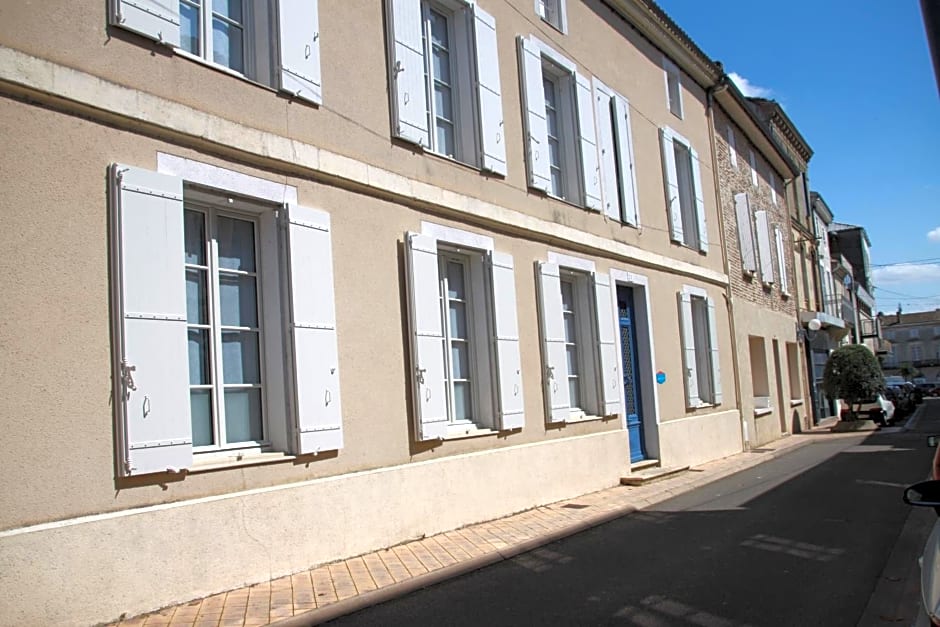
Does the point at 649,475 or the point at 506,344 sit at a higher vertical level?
the point at 506,344

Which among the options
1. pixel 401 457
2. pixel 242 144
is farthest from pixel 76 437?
pixel 401 457

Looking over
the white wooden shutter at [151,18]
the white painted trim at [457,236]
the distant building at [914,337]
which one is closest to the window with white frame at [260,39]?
the white wooden shutter at [151,18]

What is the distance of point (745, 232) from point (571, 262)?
9.30 m

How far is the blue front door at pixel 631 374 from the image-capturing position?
37.6ft

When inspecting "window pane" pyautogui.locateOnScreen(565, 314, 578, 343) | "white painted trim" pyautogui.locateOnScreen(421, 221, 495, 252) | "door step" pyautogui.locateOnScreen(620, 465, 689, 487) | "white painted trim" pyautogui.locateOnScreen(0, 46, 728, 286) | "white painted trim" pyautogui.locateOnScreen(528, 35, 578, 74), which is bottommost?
"door step" pyautogui.locateOnScreen(620, 465, 689, 487)

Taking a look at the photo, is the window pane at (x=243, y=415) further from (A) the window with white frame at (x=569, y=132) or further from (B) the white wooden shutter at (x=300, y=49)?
(A) the window with white frame at (x=569, y=132)

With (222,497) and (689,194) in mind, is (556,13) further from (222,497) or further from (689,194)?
(222,497)

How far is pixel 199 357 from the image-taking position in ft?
17.9

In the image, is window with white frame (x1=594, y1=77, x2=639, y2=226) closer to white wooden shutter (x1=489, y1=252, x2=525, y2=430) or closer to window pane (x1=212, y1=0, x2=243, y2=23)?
white wooden shutter (x1=489, y1=252, x2=525, y2=430)

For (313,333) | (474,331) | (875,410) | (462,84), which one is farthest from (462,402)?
(875,410)

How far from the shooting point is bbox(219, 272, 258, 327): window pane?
18.9ft

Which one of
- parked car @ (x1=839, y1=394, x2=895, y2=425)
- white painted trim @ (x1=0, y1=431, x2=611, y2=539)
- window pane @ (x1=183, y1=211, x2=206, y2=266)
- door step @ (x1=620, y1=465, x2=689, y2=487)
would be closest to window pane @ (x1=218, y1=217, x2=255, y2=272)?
window pane @ (x1=183, y1=211, x2=206, y2=266)

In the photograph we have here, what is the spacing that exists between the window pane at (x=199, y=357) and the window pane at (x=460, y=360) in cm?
300

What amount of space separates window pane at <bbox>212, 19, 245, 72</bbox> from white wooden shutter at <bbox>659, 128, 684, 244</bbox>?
8971 millimetres
